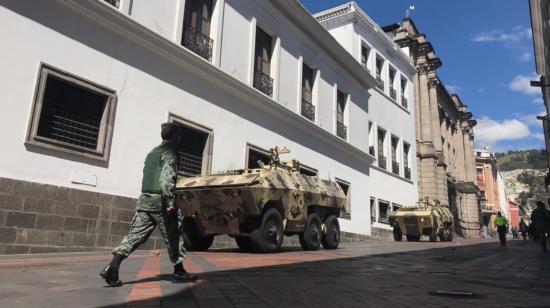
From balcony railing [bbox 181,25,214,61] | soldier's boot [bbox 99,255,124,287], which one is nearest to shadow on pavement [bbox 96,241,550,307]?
soldier's boot [bbox 99,255,124,287]

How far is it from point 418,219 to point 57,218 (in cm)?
1734

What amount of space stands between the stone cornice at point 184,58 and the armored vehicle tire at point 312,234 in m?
4.94

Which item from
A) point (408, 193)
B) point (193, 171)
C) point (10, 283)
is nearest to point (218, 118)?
point (193, 171)

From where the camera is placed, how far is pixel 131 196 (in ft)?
34.0

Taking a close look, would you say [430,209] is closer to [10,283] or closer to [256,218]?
[256,218]

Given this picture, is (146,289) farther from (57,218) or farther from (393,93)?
(393,93)

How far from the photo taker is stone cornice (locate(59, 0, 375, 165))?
987 cm

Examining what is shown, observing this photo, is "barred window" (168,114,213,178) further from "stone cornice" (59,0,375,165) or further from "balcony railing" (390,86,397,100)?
"balcony railing" (390,86,397,100)

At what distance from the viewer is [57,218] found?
8.66m

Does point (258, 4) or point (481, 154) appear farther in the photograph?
point (481, 154)

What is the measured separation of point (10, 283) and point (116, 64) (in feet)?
22.5

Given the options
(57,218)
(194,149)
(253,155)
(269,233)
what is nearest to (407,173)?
(253,155)

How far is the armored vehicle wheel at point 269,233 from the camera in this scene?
9.27 metres

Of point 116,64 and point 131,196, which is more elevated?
point 116,64
